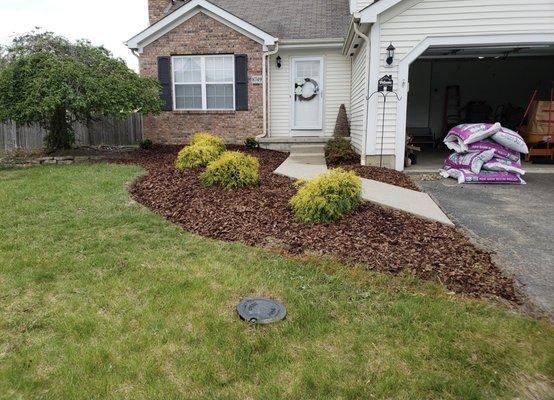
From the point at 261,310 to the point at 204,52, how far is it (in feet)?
34.4

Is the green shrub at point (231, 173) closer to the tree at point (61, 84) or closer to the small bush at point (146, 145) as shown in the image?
the tree at point (61, 84)

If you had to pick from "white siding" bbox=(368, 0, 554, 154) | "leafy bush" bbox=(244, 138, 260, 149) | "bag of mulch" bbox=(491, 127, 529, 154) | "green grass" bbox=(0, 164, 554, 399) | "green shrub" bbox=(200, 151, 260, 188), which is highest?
"white siding" bbox=(368, 0, 554, 154)

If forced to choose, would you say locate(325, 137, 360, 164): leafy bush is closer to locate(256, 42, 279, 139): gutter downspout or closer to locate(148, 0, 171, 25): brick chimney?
locate(256, 42, 279, 139): gutter downspout

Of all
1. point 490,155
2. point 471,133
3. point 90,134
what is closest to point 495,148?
point 490,155

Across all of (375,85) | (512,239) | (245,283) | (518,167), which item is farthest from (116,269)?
(518,167)

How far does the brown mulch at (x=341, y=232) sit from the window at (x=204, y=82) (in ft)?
19.0

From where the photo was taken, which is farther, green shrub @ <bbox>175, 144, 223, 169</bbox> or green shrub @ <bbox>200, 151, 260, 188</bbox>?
green shrub @ <bbox>175, 144, 223, 169</bbox>

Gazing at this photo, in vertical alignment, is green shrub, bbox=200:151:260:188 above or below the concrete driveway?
above

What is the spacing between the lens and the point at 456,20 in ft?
25.6

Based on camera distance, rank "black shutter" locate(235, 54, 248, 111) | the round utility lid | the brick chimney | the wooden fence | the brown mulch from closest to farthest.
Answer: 1. the round utility lid
2. the brown mulch
3. "black shutter" locate(235, 54, 248, 111)
4. the brick chimney
5. the wooden fence

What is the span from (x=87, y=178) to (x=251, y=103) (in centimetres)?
578

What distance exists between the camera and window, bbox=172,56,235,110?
39.8 feet

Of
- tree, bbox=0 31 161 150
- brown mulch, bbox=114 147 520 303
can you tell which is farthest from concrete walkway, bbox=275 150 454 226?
tree, bbox=0 31 161 150

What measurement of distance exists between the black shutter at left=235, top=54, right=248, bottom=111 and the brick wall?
0.12m
